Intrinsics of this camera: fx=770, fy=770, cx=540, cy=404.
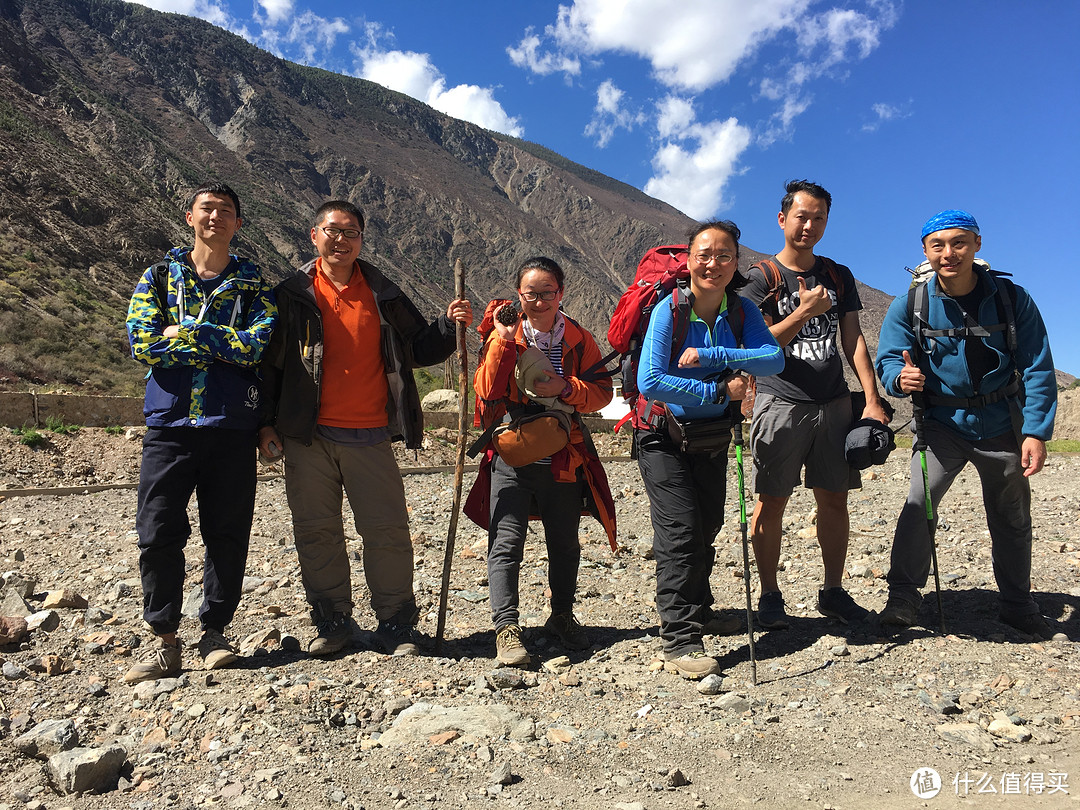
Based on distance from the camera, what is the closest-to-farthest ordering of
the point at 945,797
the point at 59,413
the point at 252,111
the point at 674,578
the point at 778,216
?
the point at 945,797 < the point at 674,578 < the point at 778,216 < the point at 59,413 < the point at 252,111

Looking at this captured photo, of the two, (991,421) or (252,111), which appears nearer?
(991,421)

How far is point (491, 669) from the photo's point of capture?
377 cm

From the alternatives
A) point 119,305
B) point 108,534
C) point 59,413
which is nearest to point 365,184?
point 119,305

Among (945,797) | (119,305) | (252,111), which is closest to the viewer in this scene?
(945,797)

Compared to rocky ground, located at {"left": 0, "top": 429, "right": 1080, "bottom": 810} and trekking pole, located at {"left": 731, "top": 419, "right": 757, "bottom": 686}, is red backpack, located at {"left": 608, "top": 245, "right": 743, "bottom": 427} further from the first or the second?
rocky ground, located at {"left": 0, "top": 429, "right": 1080, "bottom": 810}

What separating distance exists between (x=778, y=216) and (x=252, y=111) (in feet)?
322

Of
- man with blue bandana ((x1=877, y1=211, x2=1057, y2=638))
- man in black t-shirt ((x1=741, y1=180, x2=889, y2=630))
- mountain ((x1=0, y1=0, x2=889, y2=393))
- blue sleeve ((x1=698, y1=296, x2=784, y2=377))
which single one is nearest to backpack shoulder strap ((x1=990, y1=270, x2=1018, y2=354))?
man with blue bandana ((x1=877, y1=211, x2=1057, y2=638))

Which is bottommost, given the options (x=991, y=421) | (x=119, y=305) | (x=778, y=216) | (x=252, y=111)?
(x=991, y=421)

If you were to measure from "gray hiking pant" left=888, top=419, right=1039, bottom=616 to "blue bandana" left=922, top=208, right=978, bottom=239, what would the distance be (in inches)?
40.3

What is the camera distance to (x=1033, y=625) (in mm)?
3996

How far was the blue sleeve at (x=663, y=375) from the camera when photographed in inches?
141

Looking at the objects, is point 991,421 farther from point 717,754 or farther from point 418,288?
point 418,288

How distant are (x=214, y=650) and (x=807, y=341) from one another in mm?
3373

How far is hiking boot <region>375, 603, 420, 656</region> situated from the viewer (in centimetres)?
394
